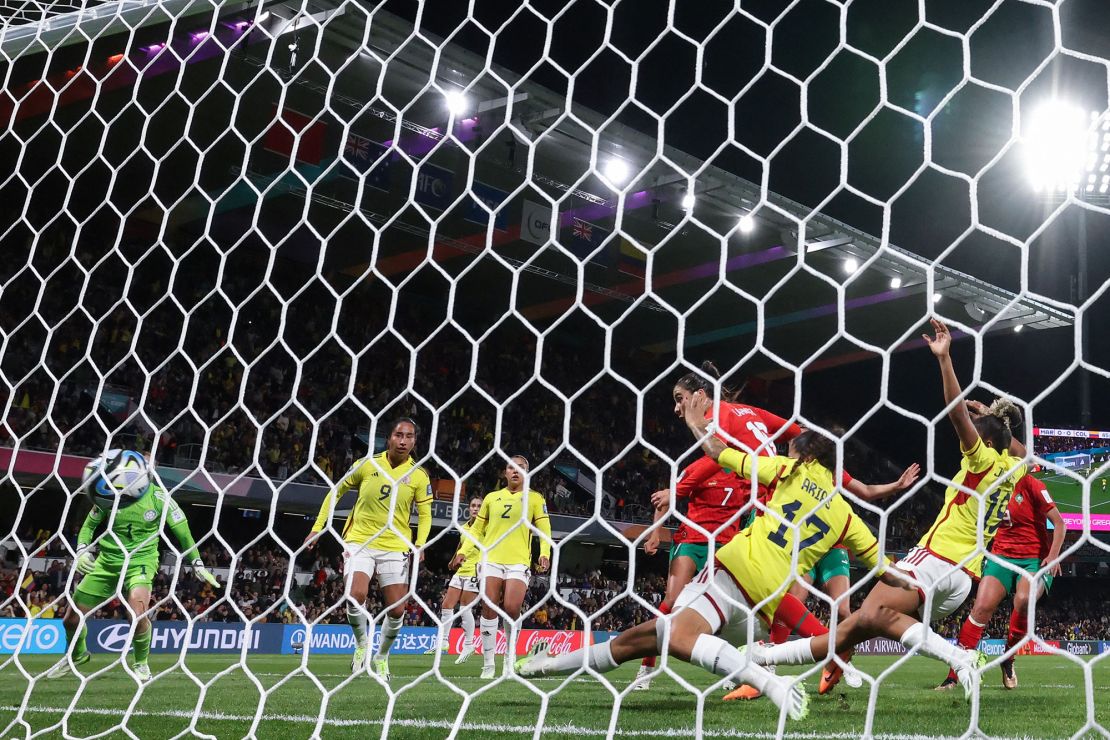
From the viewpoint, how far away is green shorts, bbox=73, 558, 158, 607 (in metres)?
Answer: 6.03

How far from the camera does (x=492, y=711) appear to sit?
14.0 feet

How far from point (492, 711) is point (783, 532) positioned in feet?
5.50

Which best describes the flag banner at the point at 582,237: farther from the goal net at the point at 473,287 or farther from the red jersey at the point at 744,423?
the red jersey at the point at 744,423

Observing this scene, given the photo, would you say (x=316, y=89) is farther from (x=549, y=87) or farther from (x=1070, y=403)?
(x=1070, y=403)

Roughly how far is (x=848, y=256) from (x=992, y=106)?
5201 millimetres

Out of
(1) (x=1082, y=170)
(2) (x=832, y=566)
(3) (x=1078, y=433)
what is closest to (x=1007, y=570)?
(2) (x=832, y=566)

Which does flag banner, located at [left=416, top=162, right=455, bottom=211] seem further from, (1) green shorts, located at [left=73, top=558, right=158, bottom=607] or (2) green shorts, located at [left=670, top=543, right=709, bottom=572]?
(2) green shorts, located at [left=670, top=543, right=709, bottom=572]

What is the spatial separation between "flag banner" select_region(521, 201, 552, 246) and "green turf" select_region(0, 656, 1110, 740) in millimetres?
10128

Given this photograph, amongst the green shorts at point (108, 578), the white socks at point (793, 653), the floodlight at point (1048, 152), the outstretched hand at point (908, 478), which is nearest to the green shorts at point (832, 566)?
the outstretched hand at point (908, 478)

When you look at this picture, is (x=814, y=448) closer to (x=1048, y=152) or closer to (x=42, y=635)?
(x=42, y=635)

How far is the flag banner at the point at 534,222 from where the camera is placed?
15.4 m

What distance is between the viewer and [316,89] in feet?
41.8

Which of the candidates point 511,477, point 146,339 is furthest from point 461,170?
point 511,477

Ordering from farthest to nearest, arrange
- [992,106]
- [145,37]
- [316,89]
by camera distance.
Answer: [992,106]
[316,89]
[145,37]
